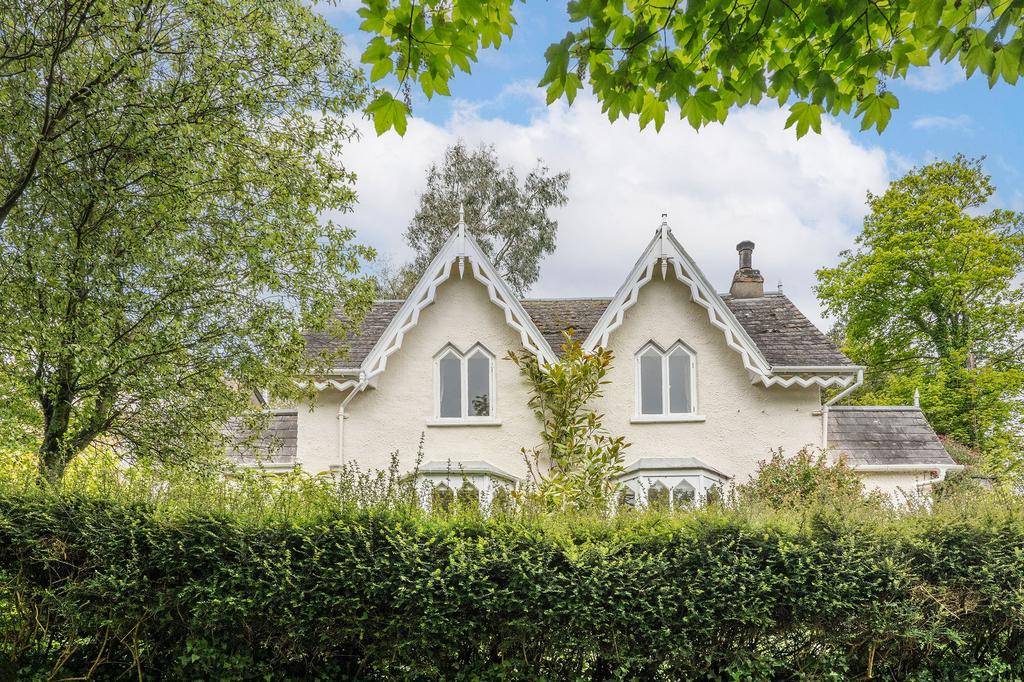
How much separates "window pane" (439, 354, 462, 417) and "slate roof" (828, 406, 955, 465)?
360 inches

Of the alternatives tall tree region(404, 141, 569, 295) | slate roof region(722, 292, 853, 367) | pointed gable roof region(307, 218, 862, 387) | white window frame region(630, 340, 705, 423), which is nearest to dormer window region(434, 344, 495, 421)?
pointed gable roof region(307, 218, 862, 387)

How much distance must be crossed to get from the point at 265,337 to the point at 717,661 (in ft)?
27.1

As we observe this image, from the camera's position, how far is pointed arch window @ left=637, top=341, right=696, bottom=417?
15508mm

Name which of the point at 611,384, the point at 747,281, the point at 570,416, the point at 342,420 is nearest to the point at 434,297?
the point at 342,420

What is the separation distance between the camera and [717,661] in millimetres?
6520

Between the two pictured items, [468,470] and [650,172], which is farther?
[650,172]

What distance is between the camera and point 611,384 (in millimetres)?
15461

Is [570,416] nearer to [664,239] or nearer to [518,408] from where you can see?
[518,408]

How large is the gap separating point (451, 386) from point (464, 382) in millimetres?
327

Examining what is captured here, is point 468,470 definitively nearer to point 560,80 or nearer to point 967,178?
point 560,80

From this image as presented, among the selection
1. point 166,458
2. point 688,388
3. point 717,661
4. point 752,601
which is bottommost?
point 717,661

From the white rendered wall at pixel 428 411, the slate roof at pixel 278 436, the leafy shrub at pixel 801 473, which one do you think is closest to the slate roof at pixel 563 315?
the white rendered wall at pixel 428 411

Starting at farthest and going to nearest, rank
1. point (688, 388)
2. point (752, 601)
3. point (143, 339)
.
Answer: point (688, 388)
point (143, 339)
point (752, 601)

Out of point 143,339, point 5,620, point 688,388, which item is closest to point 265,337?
point 143,339
